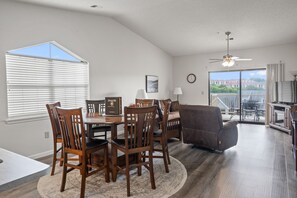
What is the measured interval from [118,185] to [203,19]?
444cm

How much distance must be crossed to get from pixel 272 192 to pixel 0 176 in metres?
2.89

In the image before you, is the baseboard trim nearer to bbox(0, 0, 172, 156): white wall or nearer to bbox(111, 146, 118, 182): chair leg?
bbox(0, 0, 172, 156): white wall

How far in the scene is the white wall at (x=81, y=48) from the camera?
3586mm

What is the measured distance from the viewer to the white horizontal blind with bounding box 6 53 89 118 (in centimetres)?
374

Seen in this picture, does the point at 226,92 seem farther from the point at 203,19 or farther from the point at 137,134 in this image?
the point at 137,134

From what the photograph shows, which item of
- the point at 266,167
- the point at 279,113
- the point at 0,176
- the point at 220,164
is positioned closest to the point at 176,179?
the point at 220,164

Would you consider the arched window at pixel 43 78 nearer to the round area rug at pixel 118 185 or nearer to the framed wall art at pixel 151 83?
the round area rug at pixel 118 185

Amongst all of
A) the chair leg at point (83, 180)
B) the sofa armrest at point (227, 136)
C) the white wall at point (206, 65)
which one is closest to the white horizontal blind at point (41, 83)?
the chair leg at point (83, 180)

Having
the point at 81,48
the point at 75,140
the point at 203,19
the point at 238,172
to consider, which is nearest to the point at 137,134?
the point at 75,140

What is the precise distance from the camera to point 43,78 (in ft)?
13.7

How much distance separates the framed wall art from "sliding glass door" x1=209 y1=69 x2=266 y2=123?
227 cm

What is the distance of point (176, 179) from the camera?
9.82 ft

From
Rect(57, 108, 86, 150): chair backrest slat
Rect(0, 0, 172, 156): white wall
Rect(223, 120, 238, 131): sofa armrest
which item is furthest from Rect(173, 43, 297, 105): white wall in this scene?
Rect(57, 108, 86, 150): chair backrest slat

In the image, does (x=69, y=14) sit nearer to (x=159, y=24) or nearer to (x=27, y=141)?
(x=159, y=24)
